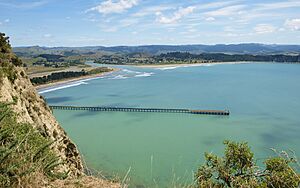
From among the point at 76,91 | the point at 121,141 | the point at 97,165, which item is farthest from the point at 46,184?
the point at 76,91

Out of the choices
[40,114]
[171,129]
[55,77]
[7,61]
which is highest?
[7,61]

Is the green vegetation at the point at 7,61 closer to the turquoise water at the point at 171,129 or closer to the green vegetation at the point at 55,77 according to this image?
the turquoise water at the point at 171,129

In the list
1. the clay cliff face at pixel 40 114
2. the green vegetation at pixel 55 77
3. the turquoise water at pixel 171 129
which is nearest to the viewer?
the clay cliff face at pixel 40 114

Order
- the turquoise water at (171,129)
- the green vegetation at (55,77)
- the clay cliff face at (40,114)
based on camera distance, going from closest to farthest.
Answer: the clay cliff face at (40,114) < the turquoise water at (171,129) < the green vegetation at (55,77)

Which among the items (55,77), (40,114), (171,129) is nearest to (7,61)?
(40,114)

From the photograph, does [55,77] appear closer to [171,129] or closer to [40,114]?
[171,129]

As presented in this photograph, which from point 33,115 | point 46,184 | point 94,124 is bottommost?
point 94,124

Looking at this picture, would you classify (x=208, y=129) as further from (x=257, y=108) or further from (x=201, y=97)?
(x=201, y=97)

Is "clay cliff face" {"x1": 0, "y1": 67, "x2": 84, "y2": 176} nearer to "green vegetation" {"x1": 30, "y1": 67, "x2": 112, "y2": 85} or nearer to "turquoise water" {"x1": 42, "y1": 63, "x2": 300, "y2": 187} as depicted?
"turquoise water" {"x1": 42, "y1": 63, "x2": 300, "y2": 187}

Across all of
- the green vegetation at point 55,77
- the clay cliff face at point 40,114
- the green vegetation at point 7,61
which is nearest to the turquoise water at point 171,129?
the clay cliff face at point 40,114

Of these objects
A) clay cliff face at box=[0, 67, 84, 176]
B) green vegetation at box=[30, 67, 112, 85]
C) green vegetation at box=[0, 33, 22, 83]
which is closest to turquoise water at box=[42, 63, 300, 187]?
clay cliff face at box=[0, 67, 84, 176]

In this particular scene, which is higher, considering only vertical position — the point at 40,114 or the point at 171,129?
the point at 40,114
